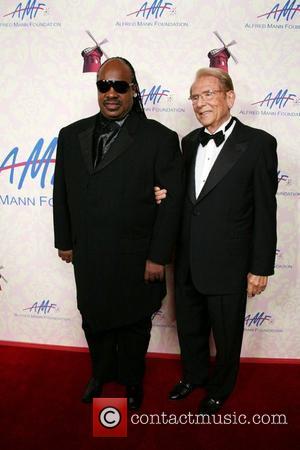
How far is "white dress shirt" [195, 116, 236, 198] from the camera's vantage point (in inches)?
70.1

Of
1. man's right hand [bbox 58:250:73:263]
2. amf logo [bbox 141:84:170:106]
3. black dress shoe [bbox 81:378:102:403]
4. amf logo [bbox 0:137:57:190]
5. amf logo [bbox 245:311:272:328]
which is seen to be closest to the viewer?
man's right hand [bbox 58:250:73:263]

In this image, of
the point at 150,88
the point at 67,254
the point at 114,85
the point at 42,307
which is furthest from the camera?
the point at 42,307

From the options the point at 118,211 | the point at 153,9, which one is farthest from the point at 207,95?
the point at 153,9

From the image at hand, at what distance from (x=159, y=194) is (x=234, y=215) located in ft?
1.17

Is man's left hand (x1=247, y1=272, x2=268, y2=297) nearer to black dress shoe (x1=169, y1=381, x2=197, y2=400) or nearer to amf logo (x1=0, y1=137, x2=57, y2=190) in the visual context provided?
black dress shoe (x1=169, y1=381, x2=197, y2=400)

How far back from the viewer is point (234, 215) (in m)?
1.75

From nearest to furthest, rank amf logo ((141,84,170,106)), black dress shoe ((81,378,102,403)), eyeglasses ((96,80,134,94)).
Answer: eyeglasses ((96,80,134,94)) → black dress shoe ((81,378,102,403)) → amf logo ((141,84,170,106))

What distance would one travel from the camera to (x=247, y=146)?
1.69 meters

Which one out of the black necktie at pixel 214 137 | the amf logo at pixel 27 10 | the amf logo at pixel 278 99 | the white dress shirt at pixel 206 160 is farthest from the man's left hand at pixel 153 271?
the amf logo at pixel 27 10

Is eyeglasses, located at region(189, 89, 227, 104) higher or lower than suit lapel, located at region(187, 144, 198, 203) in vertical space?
higher

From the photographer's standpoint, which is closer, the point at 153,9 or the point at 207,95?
the point at 207,95

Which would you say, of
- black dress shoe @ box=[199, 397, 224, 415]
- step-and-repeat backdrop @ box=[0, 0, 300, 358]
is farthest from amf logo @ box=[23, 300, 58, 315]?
black dress shoe @ box=[199, 397, 224, 415]

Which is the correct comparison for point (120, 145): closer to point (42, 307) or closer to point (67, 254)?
point (67, 254)

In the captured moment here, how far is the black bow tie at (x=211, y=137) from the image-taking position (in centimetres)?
174
